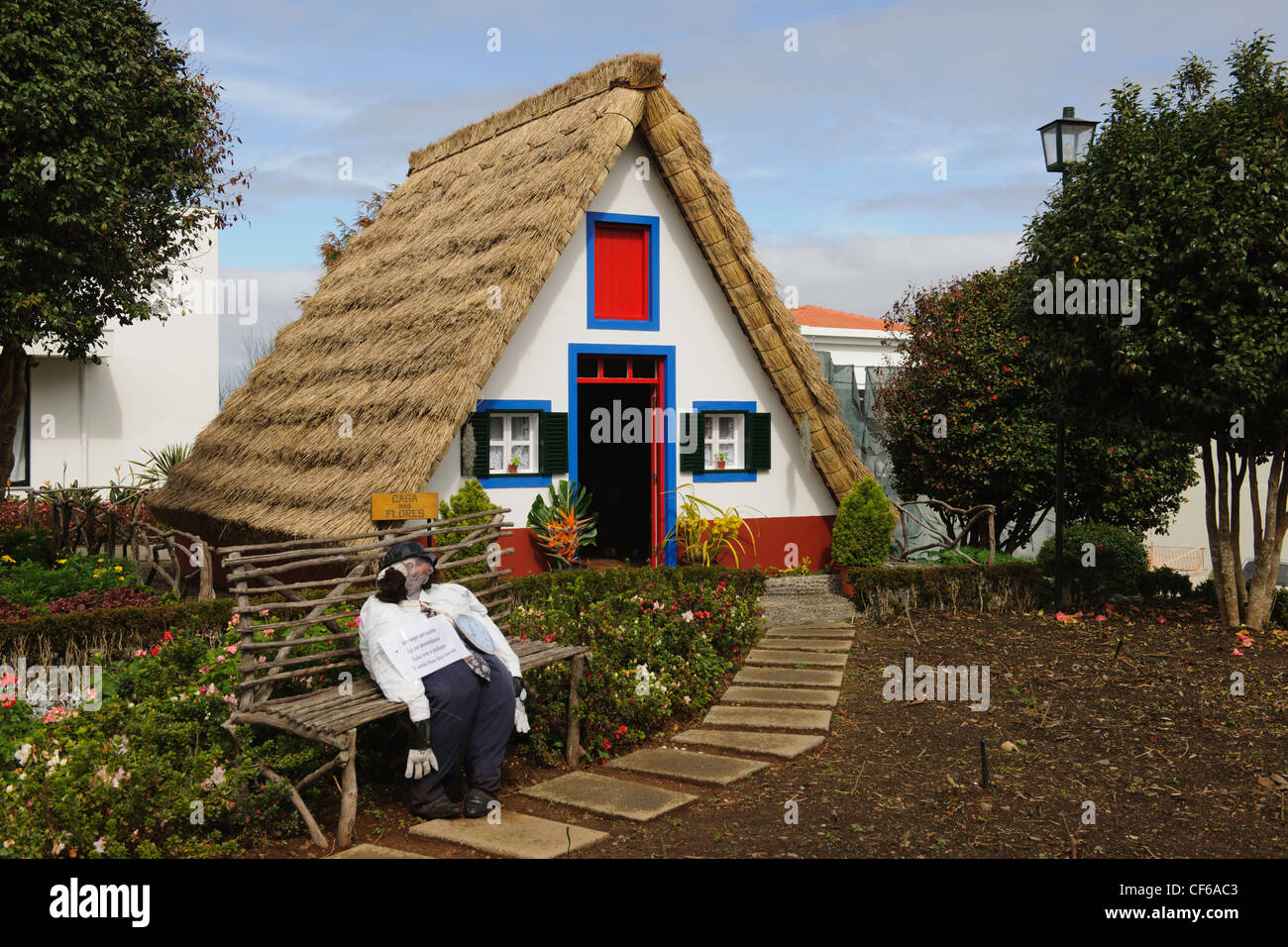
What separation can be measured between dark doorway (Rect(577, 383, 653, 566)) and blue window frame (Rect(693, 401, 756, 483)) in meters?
1.20

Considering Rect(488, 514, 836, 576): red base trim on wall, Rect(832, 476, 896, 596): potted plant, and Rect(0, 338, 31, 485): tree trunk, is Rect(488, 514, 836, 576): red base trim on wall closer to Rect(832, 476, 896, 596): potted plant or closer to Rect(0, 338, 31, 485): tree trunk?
Rect(832, 476, 896, 596): potted plant

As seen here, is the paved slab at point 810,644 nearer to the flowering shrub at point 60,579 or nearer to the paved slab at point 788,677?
the paved slab at point 788,677

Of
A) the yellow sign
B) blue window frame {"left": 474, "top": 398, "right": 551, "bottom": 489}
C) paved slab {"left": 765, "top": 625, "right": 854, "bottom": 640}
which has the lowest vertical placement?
paved slab {"left": 765, "top": 625, "right": 854, "bottom": 640}

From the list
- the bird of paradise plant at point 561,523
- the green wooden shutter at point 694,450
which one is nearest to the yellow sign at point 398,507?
the bird of paradise plant at point 561,523

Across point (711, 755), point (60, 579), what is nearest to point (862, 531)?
point (711, 755)

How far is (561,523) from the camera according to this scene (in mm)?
12297

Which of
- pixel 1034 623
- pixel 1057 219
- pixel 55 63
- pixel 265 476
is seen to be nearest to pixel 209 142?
pixel 55 63

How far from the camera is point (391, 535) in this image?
24.8ft

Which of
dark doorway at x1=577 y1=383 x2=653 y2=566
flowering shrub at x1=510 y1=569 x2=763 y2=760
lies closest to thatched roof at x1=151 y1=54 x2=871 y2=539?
flowering shrub at x1=510 y1=569 x2=763 y2=760

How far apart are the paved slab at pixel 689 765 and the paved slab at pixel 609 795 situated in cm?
23

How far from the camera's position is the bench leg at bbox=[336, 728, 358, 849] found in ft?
17.9

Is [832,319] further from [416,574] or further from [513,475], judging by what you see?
[416,574]

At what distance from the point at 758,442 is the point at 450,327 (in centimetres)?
425

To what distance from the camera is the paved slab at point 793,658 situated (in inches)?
376
